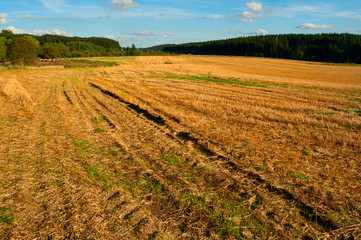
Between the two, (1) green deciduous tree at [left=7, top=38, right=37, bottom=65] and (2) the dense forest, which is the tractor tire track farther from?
(2) the dense forest

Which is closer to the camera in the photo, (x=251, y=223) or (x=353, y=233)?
(x=353, y=233)

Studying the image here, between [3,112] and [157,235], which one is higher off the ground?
[3,112]

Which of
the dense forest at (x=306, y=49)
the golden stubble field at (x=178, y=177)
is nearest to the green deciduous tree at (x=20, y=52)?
the golden stubble field at (x=178, y=177)

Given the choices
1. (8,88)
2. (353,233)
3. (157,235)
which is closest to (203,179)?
(157,235)

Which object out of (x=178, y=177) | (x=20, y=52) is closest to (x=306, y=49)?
(x=20, y=52)

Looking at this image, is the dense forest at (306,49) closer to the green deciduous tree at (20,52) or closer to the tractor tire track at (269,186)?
the green deciduous tree at (20,52)

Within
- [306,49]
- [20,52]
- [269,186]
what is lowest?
[269,186]

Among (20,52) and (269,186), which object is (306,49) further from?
(269,186)

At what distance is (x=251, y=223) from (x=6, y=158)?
22.9 ft

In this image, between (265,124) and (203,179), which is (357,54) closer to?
(265,124)

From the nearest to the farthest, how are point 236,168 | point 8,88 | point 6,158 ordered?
point 236,168 → point 6,158 → point 8,88

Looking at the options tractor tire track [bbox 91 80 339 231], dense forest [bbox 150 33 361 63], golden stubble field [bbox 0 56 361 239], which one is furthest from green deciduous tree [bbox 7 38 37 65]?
dense forest [bbox 150 33 361 63]

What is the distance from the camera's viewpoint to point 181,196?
4609mm

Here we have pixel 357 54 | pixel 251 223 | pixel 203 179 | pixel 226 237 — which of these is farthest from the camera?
pixel 357 54
